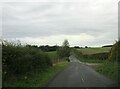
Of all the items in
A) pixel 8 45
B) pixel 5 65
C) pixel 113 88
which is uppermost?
pixel 8 45

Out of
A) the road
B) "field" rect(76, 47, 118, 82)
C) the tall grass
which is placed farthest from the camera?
"field" rect(76, 47, 118, 82)

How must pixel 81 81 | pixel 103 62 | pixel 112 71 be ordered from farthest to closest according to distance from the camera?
pixel 103 62
pixel 112 71
pixel 81 81

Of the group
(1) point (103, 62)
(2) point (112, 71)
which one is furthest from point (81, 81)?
(1) point (103, 62)

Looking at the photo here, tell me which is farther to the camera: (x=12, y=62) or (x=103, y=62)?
(x=103, y=62)

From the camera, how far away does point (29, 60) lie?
29562 millimetres

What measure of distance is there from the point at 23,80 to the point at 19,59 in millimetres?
2008

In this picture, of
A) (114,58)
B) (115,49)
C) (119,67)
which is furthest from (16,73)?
(114,58)

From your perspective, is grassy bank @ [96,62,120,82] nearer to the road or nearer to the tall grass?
the road

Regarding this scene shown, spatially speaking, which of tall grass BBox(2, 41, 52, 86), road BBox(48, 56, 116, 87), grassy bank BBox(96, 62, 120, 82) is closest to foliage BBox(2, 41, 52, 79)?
tall grass BBox(2, 41, 52, 86)

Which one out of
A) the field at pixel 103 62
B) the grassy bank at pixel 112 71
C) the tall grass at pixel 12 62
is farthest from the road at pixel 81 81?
the tall grass at pixel 12 62

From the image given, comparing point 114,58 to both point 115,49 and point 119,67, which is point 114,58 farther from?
point 119,67

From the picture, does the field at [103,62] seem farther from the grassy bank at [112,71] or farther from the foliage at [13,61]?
the foliage at [13,61]

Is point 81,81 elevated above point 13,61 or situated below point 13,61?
below

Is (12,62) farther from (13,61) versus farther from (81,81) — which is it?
(81,81)
